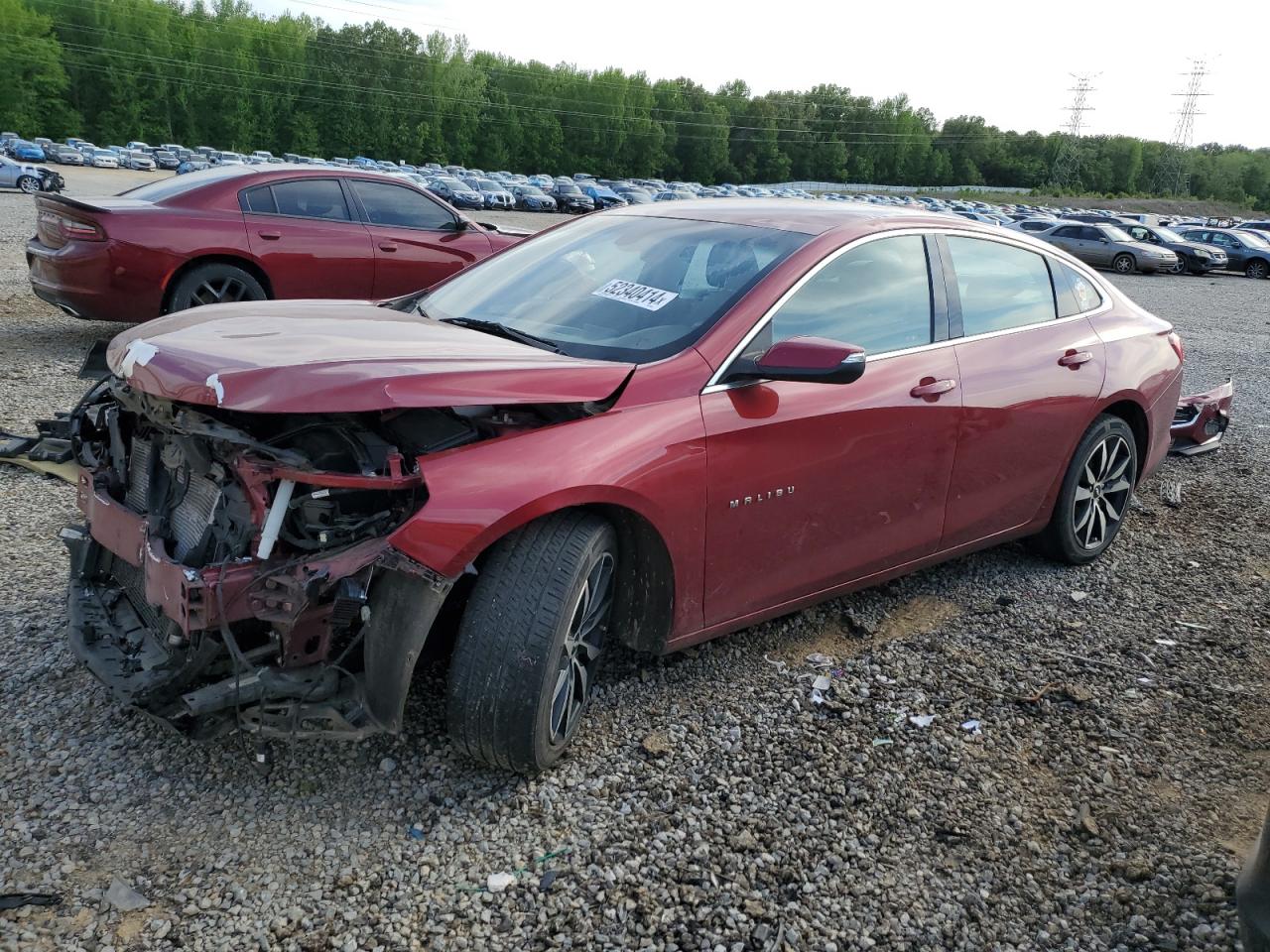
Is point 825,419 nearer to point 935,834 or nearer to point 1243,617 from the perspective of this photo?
point 935,834

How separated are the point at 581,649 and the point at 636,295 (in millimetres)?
1271

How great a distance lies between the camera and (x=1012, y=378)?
4129 mm

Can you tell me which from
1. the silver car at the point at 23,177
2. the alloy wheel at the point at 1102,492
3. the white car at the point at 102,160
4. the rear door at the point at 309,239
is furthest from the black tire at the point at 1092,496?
the white car at the point at 102,160

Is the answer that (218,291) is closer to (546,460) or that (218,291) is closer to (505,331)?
(505,331)

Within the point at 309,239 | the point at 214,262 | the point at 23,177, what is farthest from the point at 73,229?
the point at 23,177

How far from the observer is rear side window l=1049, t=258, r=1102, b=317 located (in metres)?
4.60

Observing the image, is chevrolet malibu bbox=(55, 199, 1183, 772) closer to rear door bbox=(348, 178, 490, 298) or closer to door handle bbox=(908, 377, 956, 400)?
door handle bbox=(908, 377, 956, 400)

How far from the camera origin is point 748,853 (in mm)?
2721

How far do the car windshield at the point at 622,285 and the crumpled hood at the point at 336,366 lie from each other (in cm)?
25

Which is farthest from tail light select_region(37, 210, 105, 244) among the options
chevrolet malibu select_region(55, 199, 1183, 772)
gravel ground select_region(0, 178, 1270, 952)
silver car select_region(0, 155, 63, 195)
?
silver car select_region(0, 155, 63, 195)

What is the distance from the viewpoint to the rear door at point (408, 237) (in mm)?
8680

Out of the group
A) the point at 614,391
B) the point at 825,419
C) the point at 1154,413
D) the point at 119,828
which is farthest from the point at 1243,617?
the point at 119,828

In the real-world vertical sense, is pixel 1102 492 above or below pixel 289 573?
below

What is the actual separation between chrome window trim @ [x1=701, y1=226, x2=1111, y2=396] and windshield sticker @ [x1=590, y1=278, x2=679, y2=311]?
35 centimetres
